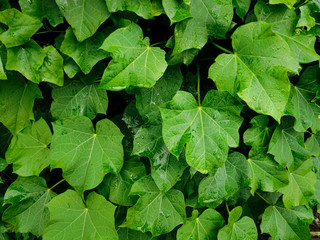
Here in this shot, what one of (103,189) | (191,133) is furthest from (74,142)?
(191,133)

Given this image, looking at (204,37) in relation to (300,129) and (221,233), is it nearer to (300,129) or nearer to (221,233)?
(300,129)

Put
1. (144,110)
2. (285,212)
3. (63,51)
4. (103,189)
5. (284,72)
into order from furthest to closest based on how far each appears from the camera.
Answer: (285,212), (103,189), (144,110), (63,51), (284,72)

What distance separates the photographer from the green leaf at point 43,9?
116cm

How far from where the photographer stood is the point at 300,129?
5.02ft

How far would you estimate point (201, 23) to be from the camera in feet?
4.00

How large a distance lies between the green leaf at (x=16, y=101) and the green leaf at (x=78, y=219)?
0.45m

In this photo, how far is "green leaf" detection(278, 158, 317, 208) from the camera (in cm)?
169

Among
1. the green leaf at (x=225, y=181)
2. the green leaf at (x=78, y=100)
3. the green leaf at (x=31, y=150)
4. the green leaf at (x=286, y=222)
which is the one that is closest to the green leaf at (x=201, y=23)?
the green leaf at (x=78, y=100)

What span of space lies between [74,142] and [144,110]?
39cm

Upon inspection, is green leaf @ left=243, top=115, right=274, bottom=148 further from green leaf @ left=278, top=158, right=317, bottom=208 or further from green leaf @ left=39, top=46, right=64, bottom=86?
green leaf @ left=39, top=46, right=64, bottom=86

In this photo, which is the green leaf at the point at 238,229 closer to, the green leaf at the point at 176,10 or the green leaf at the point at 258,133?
the green leaf at the point at 258,133

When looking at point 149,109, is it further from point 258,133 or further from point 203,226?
point 203,226

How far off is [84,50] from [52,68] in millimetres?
179

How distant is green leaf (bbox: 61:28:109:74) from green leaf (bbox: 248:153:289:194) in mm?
1069
